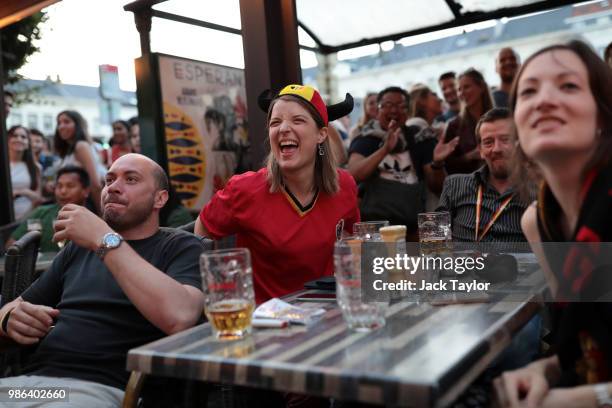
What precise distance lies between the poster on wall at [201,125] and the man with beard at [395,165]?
1.55 meters

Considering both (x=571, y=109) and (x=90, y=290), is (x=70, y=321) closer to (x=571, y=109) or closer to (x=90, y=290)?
(x=90, y=290)

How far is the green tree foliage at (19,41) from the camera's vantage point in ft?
31.7

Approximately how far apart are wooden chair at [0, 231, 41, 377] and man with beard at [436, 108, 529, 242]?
2.14m

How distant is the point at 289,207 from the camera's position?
247cm

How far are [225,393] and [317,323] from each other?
0.59m

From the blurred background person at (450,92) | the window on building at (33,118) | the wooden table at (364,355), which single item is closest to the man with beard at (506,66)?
the blurred background person at (450,92)

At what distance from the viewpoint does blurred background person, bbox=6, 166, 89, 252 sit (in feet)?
14.6

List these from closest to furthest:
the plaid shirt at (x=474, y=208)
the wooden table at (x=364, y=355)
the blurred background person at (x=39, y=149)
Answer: the wooden table at (x=364, y=355), the plaid shirt at (x=474, y=208), the blurred background person at (x=39, y=149)

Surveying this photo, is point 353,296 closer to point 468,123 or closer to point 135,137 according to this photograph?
point 468,123

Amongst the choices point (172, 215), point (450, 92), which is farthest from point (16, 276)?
point (450, 92)

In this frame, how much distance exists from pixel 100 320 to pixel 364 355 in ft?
4.02

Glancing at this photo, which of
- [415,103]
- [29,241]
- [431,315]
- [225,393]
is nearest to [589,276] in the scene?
[431,315]

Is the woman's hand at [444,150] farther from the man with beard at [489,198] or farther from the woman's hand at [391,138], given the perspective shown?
the man with beard at [489,198]

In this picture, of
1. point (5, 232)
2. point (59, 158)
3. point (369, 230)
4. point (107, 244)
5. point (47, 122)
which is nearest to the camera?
point (107, 244)
